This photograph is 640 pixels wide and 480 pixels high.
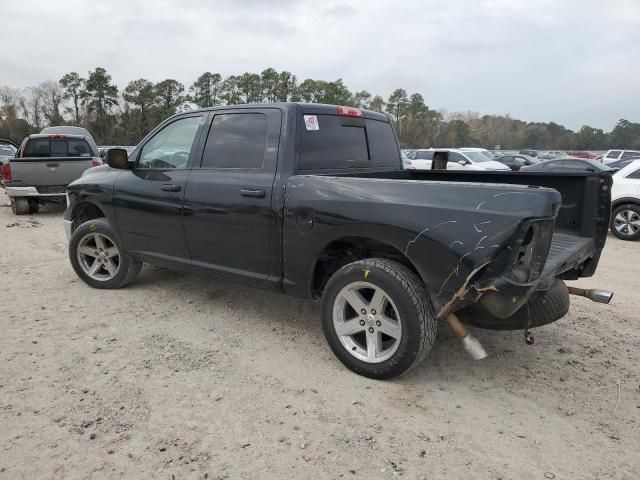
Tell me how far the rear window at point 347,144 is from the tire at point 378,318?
1.04 meters

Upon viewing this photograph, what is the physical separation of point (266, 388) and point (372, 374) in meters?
0.72

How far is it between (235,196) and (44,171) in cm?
828

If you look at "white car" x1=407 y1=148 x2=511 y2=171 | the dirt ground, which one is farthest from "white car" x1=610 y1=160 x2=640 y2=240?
"white car" x1=407 y1=148 x2=511 y2=171

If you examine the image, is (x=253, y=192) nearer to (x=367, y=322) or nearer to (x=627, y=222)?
(x=367, y=322)

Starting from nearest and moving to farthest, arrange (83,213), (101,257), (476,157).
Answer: (101,257) → (83,213) → (476,157)

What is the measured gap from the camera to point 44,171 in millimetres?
10109

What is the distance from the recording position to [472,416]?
9.39 ft

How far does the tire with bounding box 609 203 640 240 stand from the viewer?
8969mm

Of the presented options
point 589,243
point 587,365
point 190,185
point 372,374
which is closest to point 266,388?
point 372,374

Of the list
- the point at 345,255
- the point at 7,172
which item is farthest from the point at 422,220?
the point at 7,172

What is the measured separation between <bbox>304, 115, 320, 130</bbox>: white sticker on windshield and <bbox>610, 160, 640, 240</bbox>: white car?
7612mm

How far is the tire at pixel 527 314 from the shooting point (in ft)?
9.89

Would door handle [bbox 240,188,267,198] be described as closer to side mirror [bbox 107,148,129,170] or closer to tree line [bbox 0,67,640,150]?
side mirror [bbox 107,148,129,170]

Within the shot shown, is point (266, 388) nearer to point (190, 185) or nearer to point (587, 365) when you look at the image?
point (190, 185)
